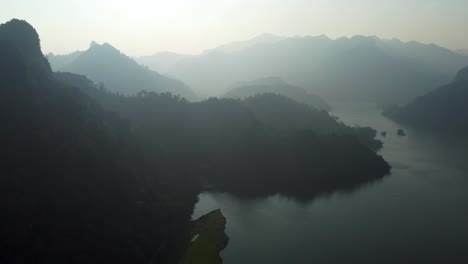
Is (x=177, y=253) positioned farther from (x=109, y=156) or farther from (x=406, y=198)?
(x=406, y=198)

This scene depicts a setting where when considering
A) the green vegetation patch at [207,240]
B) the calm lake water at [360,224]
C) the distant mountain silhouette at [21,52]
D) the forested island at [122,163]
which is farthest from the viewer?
the distant mountain silhouette at [21,52]

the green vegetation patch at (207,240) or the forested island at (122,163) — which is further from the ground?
the forested island at (122,163)

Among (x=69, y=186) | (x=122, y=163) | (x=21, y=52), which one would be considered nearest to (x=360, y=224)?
(x=122, y=163)

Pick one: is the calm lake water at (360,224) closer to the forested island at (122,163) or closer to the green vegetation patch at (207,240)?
the green vegetation patch at (207,240)

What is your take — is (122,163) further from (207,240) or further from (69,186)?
(207,240)

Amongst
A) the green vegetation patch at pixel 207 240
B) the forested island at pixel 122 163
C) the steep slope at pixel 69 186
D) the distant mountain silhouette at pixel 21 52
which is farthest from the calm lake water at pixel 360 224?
the distant mountain silhouette at pixel 21 52

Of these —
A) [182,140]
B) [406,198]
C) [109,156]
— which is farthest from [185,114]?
[406,198]
